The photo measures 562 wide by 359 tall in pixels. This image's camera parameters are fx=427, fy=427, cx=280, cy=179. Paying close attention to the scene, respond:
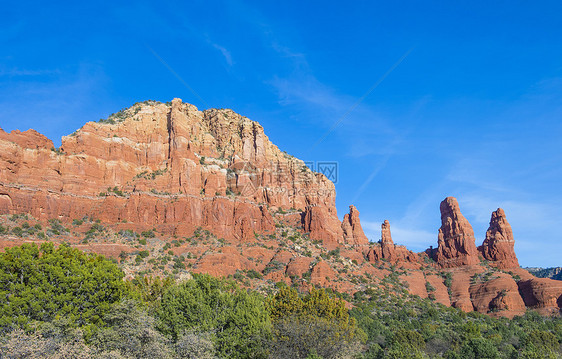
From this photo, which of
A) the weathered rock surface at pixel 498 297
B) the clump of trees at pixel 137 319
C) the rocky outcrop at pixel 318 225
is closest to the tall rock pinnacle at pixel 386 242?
the rocky outcrop at pixel 318 225

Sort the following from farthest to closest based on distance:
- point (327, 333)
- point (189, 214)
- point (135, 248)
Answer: point (189, 214) < point (135, 248) < point (327, 333)

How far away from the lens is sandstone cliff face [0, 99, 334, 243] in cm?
8256

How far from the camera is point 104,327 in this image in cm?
3291

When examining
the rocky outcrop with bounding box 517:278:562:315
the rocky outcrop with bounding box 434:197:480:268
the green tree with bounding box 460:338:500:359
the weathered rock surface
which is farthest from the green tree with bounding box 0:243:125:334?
the rocky outcrop with bounding box 434:197:480:268

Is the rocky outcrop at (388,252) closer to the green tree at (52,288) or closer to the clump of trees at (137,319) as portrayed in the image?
the clump of trees at (137,319)

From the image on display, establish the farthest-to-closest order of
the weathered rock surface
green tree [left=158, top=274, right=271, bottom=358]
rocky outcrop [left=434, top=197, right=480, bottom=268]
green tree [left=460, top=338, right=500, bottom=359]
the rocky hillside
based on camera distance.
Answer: rocky outcrop [left=434, top=197, right=480, bottom=268] < the weathered rock surface < the rocky hillside < green tree [left=460, top=338, right=500, bottom=359] < green tree [left=158, top=274, right=271, bottom=358]

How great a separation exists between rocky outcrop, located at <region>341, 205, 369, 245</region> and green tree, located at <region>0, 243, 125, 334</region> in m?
93.7

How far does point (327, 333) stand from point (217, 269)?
141ft

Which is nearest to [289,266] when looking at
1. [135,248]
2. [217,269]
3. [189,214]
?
[217,269]

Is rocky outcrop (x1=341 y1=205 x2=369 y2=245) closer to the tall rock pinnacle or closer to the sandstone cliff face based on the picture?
the sandstone cliff face

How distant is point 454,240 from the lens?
11544cm

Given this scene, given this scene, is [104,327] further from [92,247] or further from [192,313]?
[92,247]

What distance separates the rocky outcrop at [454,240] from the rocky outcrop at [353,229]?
68.7 ft

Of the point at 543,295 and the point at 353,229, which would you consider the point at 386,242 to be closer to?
the point at 353,229
